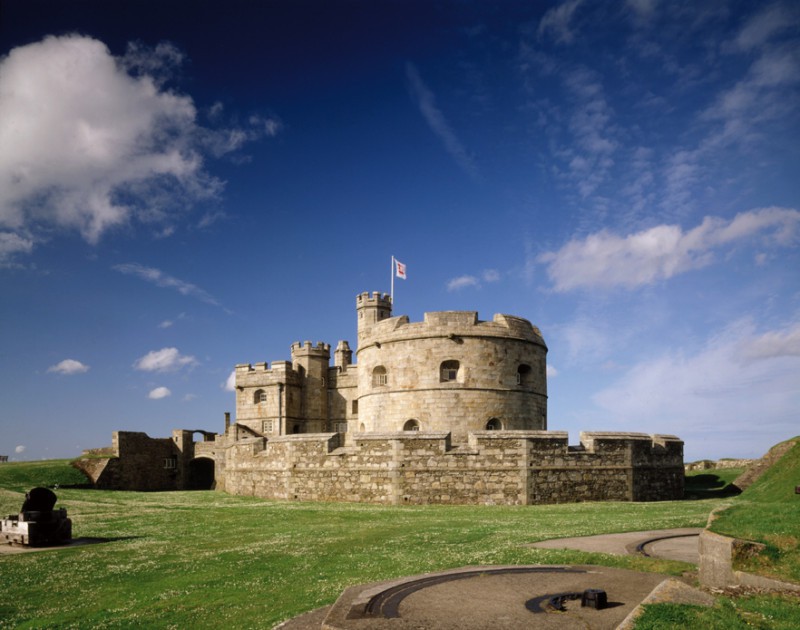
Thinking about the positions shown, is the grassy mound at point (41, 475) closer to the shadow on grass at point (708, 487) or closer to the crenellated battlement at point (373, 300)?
the crenellated battlement at point (373, 300)

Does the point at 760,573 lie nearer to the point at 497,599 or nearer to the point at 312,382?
the point at 497,599

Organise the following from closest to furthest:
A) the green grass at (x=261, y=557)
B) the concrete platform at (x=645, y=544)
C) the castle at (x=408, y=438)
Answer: the green grass at (x=261, y=557), the concrete platform at (x=645, y=544), the castle at (x=408, y=438)

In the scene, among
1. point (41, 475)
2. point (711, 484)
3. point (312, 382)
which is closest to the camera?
point (711, 484)

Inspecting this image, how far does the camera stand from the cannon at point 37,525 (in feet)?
49.9

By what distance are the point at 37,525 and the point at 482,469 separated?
46.5 feet

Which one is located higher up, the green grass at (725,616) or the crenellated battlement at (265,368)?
the crenellated battlement at (265,368)

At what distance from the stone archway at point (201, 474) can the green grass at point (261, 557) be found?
85.9 feet

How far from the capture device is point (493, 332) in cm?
3222

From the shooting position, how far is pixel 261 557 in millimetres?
12836

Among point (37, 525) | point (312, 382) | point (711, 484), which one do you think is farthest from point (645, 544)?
point (312, 382)

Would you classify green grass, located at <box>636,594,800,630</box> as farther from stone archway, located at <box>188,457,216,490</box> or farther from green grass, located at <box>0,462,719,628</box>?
stone archway, located at <box>188,457,216,490</box>

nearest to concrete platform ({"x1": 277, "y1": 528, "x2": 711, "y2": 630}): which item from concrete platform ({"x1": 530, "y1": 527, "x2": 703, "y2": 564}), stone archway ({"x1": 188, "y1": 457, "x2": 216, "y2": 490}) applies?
concrete platform ({"x1": 530, "y1": 527, "x2": 703, "y2": 564})

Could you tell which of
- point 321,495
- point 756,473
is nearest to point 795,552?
point 321,495

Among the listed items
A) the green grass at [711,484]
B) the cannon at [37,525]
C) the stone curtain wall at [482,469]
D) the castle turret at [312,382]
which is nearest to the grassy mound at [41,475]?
the castle turret at [312,382]
